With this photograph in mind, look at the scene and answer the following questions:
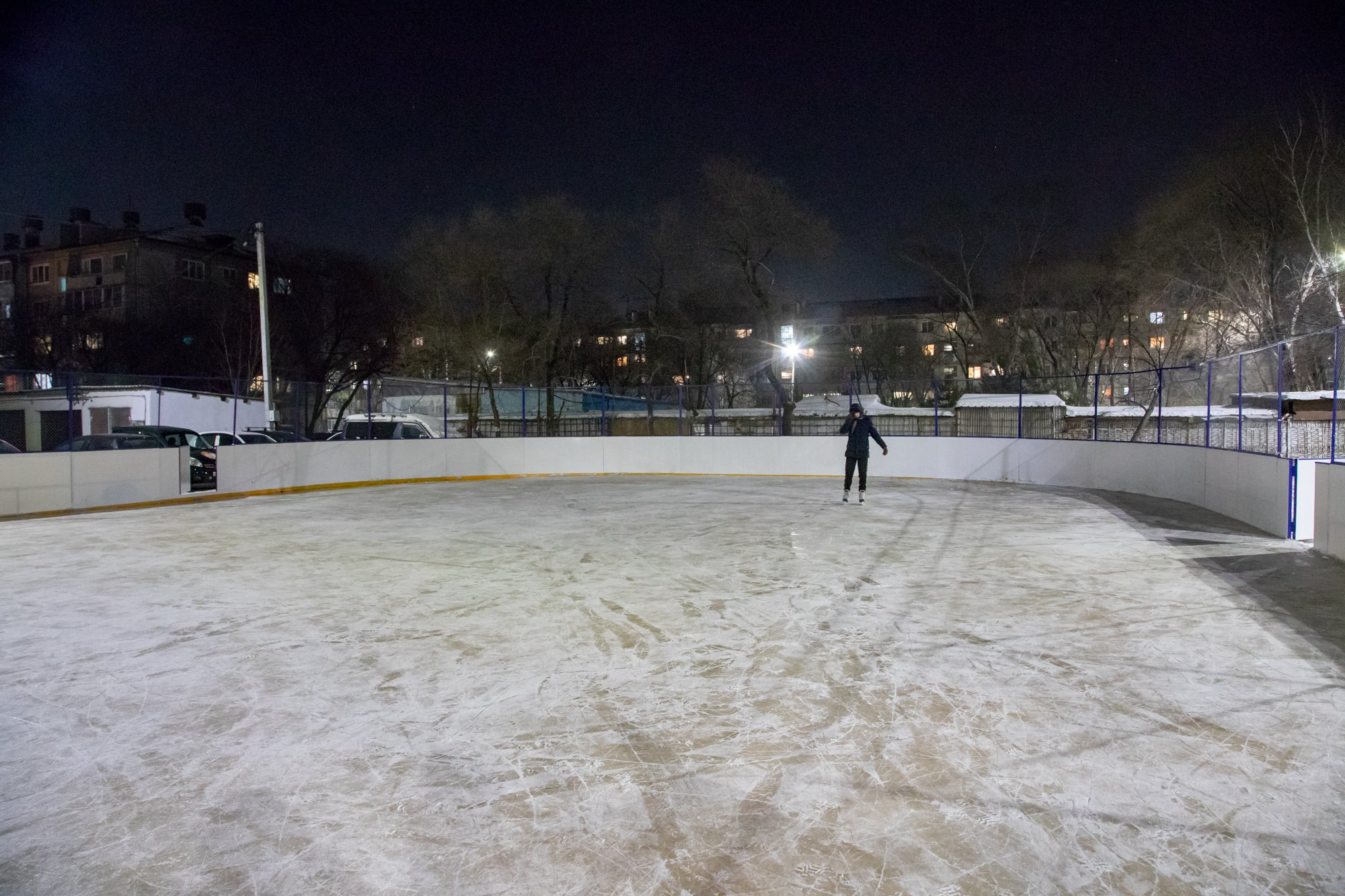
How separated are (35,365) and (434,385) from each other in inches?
1248

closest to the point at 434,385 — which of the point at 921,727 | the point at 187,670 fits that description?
the point at 187,670

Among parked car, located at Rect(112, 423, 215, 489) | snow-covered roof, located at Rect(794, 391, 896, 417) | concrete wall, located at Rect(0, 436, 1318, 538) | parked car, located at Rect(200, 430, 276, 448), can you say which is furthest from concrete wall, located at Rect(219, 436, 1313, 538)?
snow-covered roof, located at Rect(794, 391, 896, 417)

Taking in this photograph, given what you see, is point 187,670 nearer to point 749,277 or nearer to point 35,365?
point 749,277

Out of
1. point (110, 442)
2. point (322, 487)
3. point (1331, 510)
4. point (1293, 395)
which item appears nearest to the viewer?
point (1331, 510)

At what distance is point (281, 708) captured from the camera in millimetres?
4270

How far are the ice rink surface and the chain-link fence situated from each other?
16.0 feet

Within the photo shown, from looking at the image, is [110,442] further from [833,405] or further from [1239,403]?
[833,405]

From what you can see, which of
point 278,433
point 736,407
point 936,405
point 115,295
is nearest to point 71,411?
point 278,433

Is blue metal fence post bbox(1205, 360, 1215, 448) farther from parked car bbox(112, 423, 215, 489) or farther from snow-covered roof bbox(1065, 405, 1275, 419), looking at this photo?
parked car bbox(112, 423, 215, 489)

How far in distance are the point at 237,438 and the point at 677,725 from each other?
1629cm

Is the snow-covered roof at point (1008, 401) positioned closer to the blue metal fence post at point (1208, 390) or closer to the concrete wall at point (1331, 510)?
the blue metal fence post at point (1208, 390)

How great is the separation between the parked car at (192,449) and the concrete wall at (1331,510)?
1780cm

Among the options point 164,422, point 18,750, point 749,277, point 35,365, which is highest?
point 749,277

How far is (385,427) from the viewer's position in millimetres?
20047
